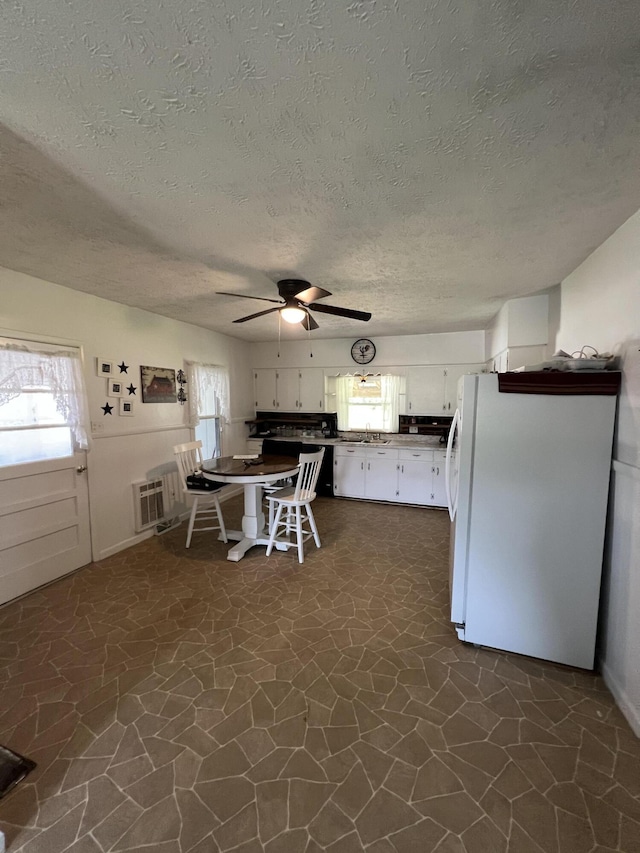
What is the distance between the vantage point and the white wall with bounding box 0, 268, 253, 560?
272cm

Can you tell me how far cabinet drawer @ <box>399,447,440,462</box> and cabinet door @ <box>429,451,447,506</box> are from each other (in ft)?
0.26

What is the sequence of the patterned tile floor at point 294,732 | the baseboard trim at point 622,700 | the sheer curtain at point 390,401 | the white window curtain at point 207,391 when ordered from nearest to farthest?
the patterned tile floor at point 294,732, the baseboard trim at point 622,700, the white window curtain at point 207,391, the sheer curtain at point 390,401

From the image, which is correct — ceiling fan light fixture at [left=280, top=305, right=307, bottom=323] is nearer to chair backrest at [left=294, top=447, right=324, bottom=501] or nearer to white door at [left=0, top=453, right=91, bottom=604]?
chair backrest at [left=294, top=447, right=324, bottom=501]

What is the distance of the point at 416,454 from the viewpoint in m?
4.74

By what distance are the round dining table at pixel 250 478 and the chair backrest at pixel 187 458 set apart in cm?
25

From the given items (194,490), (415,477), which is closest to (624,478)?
(415,477)

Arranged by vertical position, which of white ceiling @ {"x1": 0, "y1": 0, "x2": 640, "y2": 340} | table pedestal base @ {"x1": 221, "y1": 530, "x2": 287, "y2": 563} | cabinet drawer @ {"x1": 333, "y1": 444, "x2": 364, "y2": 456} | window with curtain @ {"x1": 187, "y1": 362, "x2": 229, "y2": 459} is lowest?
table pedestal base @ {"x1": 221, "y1": 530, "x2": 287, "y2": 563}

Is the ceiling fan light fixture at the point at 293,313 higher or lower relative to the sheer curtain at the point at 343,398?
higher

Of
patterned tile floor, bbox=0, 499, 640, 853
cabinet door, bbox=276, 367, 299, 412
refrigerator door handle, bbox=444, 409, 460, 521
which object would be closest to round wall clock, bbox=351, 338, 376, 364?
cabinet door, bbox=276, 367, 299, 412

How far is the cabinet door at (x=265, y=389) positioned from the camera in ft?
19.3

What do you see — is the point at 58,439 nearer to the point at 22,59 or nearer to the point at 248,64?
the point at 22,59

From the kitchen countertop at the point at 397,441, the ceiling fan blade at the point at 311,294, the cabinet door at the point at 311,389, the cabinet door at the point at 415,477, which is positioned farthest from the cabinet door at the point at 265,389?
the ceiling fan blade at the point at 311,294

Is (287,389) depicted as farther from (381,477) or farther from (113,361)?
(113,361)

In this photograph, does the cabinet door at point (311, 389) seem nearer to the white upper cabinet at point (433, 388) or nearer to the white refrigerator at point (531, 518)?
the white upper cabinet at point (433, 388)
